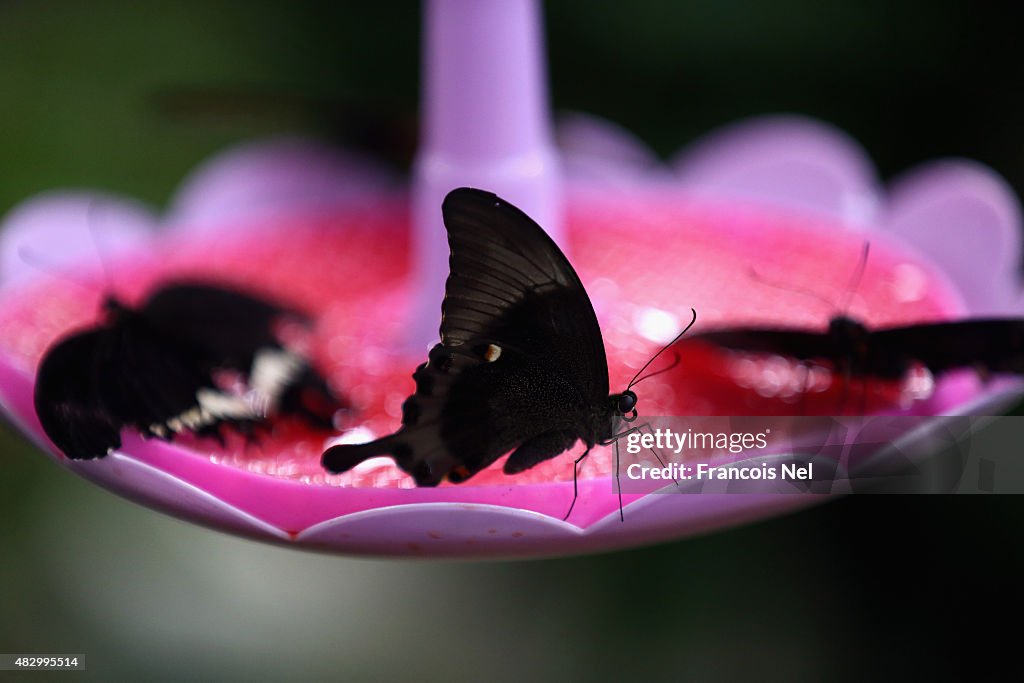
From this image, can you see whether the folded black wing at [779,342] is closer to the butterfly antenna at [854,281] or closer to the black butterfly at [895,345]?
the black butterfly at [895,345]

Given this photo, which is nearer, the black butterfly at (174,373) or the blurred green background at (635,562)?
the black butterfly at (174,373)

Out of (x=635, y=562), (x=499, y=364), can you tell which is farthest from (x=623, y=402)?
(x=635, y=562)

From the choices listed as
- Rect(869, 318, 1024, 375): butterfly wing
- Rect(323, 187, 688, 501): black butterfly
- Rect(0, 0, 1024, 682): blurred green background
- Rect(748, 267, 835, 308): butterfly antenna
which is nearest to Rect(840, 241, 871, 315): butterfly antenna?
Rect(748, 267, 835, 308): butterfly antenna

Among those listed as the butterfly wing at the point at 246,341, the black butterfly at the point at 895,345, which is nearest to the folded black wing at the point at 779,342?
the black butterfly at the point at 895,345
